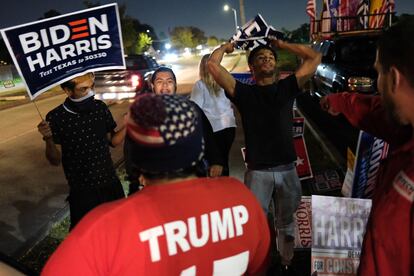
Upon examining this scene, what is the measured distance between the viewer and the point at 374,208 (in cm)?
157

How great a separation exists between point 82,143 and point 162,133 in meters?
1.86

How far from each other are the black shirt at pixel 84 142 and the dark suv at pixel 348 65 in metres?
6.19

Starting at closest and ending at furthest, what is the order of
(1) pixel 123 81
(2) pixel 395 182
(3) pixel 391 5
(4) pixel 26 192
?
(2) pixel 395 182 → (4) pixel 26 192 → (1) pixel 123 81 → (3) pixel 391 5

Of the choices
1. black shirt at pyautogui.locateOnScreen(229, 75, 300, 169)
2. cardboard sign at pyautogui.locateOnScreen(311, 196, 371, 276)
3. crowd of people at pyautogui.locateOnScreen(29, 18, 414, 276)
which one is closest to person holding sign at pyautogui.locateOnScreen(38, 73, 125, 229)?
black shirt at pyautogui.locateOnScreen(229, 75, 300, 169)

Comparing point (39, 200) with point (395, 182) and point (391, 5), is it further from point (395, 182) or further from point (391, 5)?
point (391, 5)

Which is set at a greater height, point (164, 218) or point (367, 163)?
point (164, 218)

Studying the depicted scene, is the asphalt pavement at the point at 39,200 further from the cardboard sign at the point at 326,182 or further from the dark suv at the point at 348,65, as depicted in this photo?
the dark suv at the point at 348,65

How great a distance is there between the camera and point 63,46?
304cm

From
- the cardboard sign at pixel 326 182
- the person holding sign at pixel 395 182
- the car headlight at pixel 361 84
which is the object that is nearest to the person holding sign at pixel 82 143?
the person holding sign at pixel 395 182

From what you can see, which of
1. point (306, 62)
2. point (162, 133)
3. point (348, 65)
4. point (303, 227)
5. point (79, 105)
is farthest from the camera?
point (348, 65)

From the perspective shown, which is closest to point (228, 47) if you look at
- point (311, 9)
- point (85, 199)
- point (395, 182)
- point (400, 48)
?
point (85, 199)

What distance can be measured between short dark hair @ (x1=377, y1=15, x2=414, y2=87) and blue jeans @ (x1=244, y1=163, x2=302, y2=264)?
1.78m

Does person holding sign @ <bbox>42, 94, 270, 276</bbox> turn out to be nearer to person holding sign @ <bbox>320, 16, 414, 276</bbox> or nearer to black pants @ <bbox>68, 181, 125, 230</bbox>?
person holding sign @ <bbox>320, 16, 414, 276</bbox>

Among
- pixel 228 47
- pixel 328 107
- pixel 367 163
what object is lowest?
pixel 367 163
